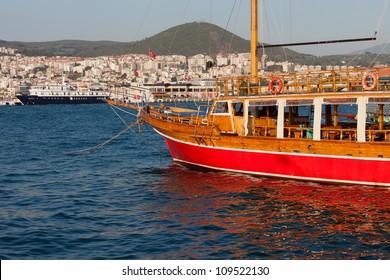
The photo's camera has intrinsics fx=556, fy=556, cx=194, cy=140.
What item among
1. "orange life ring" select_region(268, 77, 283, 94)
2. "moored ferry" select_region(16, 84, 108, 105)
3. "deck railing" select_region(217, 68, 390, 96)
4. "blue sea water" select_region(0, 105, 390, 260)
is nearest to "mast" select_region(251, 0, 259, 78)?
"deck railing" select_region(217, 68, 390, 96)

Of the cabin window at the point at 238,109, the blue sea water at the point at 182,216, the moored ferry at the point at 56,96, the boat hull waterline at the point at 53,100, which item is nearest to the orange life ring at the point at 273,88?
the cabin window at the point at 238,109

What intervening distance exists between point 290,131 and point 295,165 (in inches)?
84.0

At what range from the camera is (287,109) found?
28.7 m

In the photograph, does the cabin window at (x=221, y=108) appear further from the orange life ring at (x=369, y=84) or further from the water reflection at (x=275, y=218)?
the orange life ring at (x=369, y=84)

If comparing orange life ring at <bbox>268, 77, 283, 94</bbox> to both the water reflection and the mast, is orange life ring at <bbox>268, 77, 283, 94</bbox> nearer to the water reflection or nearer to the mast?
the mast

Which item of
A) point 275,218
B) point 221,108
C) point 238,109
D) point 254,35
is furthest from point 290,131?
point 275,218

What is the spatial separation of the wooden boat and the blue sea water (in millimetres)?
638

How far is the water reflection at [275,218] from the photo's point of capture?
1575 cm

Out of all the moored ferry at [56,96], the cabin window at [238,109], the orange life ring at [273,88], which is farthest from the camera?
the moored ferry at [56,96]

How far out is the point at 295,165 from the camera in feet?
79.3

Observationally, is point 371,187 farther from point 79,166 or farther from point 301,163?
point 79,166

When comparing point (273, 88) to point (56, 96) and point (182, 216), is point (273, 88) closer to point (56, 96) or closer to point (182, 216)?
point (182, 216)
